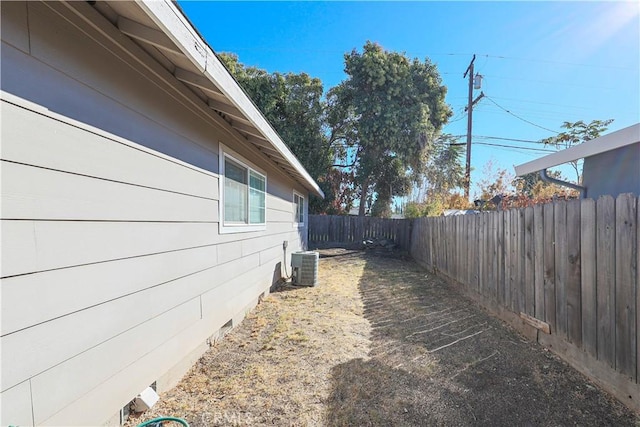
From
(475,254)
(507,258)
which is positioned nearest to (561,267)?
(507,258)

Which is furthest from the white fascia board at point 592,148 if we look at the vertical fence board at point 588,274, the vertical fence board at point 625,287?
the vertical fence board at point 625,287

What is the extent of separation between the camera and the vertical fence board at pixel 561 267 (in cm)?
275

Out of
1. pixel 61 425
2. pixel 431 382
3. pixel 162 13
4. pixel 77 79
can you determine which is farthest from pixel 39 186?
pixel 431 382

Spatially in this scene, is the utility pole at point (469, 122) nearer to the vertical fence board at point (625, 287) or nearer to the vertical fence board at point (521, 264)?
the vertical fence board at point (521, 264)

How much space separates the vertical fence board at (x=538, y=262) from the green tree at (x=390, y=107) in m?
11.4

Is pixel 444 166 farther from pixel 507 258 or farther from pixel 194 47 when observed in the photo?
pixel 194 47

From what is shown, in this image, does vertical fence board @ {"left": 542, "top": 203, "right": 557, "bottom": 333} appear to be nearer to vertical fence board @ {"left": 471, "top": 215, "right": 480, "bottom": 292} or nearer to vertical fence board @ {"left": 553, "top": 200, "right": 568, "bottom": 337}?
vertical fence board @ {"left": 553, "top": 200, "right": 568, "bottom": 337}

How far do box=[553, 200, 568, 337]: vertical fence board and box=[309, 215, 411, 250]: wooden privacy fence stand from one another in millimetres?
10439

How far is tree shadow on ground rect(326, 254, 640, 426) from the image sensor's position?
6.75ft

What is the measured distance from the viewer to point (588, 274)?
247cm

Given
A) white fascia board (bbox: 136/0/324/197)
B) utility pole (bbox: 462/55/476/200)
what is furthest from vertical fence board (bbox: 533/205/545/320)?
utility pole (bbox: 462/55/476/200)

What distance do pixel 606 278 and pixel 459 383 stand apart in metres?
1.42

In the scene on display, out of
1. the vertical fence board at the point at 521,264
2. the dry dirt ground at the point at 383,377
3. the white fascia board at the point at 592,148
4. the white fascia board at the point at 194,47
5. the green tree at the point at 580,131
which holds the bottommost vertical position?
the dry dirt ground at the point at 383,377

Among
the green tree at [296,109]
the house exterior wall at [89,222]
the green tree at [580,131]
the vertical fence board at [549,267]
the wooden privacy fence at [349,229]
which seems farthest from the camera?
the green tree at [296,109]
